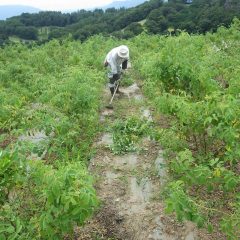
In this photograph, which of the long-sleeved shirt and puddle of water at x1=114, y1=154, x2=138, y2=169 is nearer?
puddle of water at x1=114, y1=154, x2=138, y2=169

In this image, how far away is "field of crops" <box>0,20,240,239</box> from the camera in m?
3.41

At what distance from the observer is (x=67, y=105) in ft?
24.0

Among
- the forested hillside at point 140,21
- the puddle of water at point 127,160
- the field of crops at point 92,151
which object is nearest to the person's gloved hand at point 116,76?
the field of crops at point 92,151

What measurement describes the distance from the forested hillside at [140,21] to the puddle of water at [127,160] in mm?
17157

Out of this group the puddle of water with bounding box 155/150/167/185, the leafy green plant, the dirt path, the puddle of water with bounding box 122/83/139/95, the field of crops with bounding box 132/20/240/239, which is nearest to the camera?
the field of crops with bounding box 132/20/240/239

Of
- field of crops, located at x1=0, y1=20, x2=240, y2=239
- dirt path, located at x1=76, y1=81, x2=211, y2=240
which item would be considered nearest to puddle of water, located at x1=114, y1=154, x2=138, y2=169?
dirt path, located at x1=76, y1=81, x2=211, y2=240

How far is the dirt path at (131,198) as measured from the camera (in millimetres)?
4891

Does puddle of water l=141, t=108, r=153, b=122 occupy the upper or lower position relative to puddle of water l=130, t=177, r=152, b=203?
upper

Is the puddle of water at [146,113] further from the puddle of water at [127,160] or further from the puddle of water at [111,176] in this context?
the puddle of water at [111,176]

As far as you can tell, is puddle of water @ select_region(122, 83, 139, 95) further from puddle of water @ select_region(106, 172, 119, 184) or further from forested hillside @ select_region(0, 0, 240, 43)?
forested hillside @ select_region(0, 0, 240, 43)

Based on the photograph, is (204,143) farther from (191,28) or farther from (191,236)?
(191,28)

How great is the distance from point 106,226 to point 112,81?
602 cm

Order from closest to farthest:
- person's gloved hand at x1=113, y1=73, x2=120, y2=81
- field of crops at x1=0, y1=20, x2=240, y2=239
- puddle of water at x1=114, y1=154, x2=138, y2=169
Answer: field of crops at x1=0, y1=20, x2=240, y2=239 → puddle of water at x1=114, y1=154, x2=138, y2=169 → person's gloved hand at x1=113, y1=73, x2=120, y2=81

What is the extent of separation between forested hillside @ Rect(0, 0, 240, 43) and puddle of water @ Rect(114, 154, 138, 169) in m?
17.2
